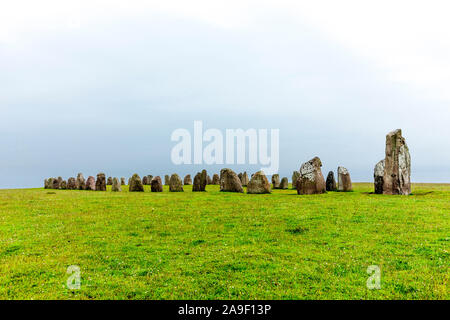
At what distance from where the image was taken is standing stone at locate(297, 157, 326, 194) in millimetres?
27609

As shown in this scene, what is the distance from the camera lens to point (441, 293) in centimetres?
748

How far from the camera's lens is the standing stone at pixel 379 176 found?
2784cm

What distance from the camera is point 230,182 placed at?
31.8m

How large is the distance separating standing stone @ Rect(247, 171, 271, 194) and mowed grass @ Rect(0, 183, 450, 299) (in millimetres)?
11635

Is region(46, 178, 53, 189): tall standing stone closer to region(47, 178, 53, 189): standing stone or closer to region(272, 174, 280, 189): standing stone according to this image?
region(47, 178, 53, 189): standing stone

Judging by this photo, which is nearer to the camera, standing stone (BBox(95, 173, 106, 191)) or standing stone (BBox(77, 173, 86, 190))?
standing stone (BBox(95, 173, 106, 191))

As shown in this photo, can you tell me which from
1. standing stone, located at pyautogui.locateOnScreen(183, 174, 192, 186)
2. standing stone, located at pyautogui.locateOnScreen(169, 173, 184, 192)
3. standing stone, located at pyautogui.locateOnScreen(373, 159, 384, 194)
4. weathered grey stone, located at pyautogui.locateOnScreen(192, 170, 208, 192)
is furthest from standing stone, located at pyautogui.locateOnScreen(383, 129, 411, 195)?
standing stone, located at pyautogui.locateOnScreen(183, 174, 192, 186)

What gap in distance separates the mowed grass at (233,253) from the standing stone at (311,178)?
8907 millimetres

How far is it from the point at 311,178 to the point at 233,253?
1851 centimetres

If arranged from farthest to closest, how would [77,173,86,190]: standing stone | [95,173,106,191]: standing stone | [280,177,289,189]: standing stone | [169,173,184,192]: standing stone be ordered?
[77,173,86,190]: standing stone
[95,173,106,191]: standing stone
[280,177,289,189]: standing stone
[169,173,184,192]: standing stone

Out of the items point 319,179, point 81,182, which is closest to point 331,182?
point 319,179
